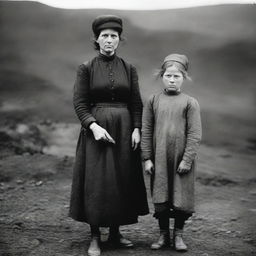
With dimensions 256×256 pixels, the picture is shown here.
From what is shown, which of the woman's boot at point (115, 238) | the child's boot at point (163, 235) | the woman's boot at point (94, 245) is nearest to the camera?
the woman's boot at point (94, 245)

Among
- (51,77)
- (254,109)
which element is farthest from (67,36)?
(254,109)

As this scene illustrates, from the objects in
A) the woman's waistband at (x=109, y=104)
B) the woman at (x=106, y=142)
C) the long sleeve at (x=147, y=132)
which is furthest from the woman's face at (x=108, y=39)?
the long sleeve at (x=147, y=132)

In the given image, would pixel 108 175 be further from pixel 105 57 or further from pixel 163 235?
pixel 105 57

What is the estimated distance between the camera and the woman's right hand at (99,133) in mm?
3311

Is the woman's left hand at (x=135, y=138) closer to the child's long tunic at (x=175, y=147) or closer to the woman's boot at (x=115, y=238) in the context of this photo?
the child's long tunic at (x=175, y=147)

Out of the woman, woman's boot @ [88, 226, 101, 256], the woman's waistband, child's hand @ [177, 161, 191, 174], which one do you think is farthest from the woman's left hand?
woman's boot @ [88, 226, 101, 256]

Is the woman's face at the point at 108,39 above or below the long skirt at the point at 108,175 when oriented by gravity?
above

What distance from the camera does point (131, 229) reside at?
14.0ft

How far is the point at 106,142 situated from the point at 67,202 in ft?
6.84

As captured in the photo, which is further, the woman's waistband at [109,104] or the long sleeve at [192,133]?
the woman's waistband at [109,104]

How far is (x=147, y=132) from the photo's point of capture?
3.48 meters

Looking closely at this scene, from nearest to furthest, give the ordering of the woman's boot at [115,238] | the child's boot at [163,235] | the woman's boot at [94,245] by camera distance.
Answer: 1. the woman's boot at [94,245]
2. the child's boot at [163,235]
3. the woman's boot at [115,238]

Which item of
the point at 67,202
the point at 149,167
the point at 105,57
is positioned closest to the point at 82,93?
the point at 105,57

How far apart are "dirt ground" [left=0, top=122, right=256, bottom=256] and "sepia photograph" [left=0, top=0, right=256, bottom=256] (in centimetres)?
2
